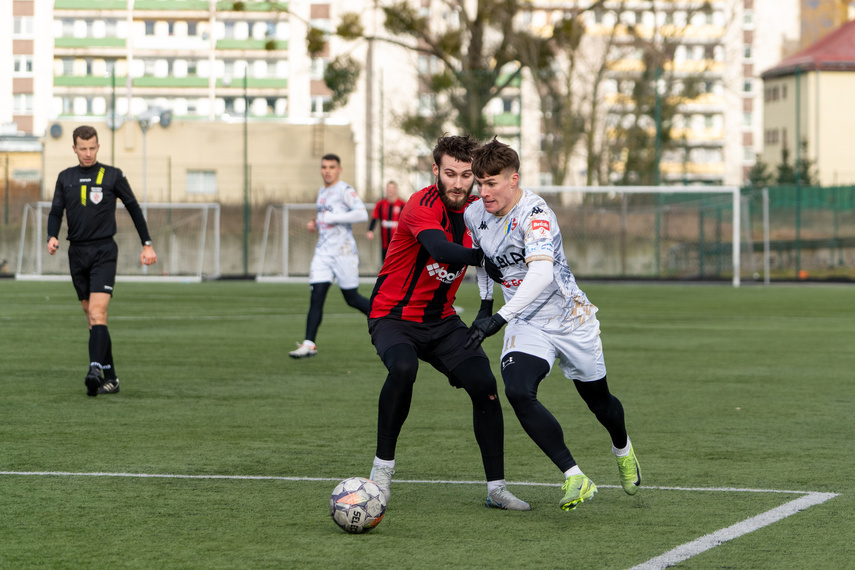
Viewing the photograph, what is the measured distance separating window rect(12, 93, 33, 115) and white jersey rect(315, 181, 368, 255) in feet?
201

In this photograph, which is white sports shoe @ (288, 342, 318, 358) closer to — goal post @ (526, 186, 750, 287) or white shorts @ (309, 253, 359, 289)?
white shorts @ (309, 253, 359, 289)

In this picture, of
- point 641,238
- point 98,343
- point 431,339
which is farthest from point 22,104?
point 431,339

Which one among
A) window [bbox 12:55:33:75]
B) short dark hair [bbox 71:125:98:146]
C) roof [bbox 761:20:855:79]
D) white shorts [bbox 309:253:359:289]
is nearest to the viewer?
short dark hair [bbox 71:125:98:146]

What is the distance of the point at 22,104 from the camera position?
68938 millimetres

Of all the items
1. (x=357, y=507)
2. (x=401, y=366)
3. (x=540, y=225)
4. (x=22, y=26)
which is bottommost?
(x=357, y=507)

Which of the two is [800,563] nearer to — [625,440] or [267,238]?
[625,440]

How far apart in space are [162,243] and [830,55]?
43337 millimetres

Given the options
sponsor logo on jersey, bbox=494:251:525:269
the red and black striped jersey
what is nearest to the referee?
the red and black striped jersey

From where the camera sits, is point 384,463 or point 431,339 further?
point 431,339

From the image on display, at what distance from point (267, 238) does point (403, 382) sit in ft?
91.0

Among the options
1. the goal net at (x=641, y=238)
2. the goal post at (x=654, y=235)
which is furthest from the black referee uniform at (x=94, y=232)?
the goal post at (x=654, y=235)

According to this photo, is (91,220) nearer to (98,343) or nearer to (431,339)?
(98,343)

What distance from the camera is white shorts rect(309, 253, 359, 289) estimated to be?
1222 centimetres

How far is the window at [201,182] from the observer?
3181 centimetres
